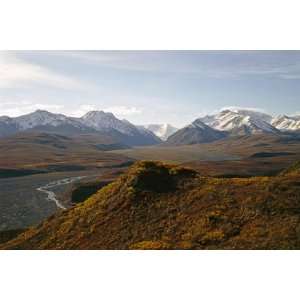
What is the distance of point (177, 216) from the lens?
34062mm

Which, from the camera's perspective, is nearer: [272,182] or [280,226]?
[280,226]

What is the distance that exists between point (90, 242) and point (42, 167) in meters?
127

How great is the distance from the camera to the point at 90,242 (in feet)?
110

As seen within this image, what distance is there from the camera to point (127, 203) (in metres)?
36.8

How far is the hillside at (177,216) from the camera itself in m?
29.8

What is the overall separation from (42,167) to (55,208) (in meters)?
86.7

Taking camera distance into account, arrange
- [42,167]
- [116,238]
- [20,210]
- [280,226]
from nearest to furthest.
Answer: [280,226] → [116,238] → [20,210] → [42,167]

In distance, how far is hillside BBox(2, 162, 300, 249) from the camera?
2983 cm

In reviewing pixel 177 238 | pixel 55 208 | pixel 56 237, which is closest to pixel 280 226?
pixel 177 238

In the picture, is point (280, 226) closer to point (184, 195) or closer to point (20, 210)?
point (184, 195)

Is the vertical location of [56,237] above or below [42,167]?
above

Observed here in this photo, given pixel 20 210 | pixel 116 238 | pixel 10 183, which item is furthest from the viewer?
pixel 10 183
